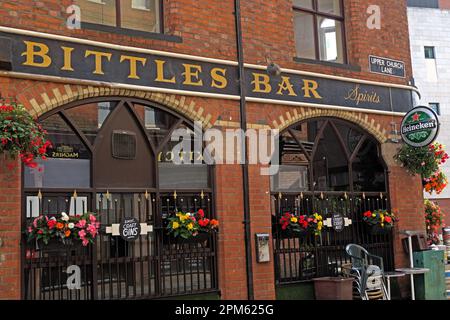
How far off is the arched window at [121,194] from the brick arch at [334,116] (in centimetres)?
156

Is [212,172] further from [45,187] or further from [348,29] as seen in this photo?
[348,29]

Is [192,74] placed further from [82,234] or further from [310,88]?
[82,234]

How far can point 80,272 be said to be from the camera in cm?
699

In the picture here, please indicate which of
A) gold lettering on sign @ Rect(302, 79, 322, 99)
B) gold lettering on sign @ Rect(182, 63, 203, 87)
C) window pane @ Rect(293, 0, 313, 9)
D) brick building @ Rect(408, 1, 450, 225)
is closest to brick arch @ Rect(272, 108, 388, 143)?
gold lettering on sign @ Rect(302, 79, 322, 99)

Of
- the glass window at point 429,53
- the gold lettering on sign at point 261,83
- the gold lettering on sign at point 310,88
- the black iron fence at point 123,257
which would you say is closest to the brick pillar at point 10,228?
the black iron fence at point 123,257

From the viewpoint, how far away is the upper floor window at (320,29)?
982 centimetres

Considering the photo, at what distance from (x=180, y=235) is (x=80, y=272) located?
1.38 metres

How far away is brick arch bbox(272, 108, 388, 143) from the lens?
908 cm

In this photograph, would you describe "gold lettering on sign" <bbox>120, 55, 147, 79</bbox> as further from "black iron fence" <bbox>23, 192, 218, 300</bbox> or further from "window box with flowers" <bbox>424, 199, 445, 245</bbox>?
"window box with flowers" <bbox>424, 199, 445, 245</bbox>

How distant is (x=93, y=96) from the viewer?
740 cm

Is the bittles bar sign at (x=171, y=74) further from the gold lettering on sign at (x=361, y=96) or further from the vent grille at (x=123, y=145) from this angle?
the vent grille at (x=123, y=145)

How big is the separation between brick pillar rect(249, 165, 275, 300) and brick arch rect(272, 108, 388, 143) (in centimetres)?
91

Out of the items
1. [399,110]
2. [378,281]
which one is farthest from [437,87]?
[378,281]

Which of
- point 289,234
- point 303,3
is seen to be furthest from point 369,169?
point 303,3
